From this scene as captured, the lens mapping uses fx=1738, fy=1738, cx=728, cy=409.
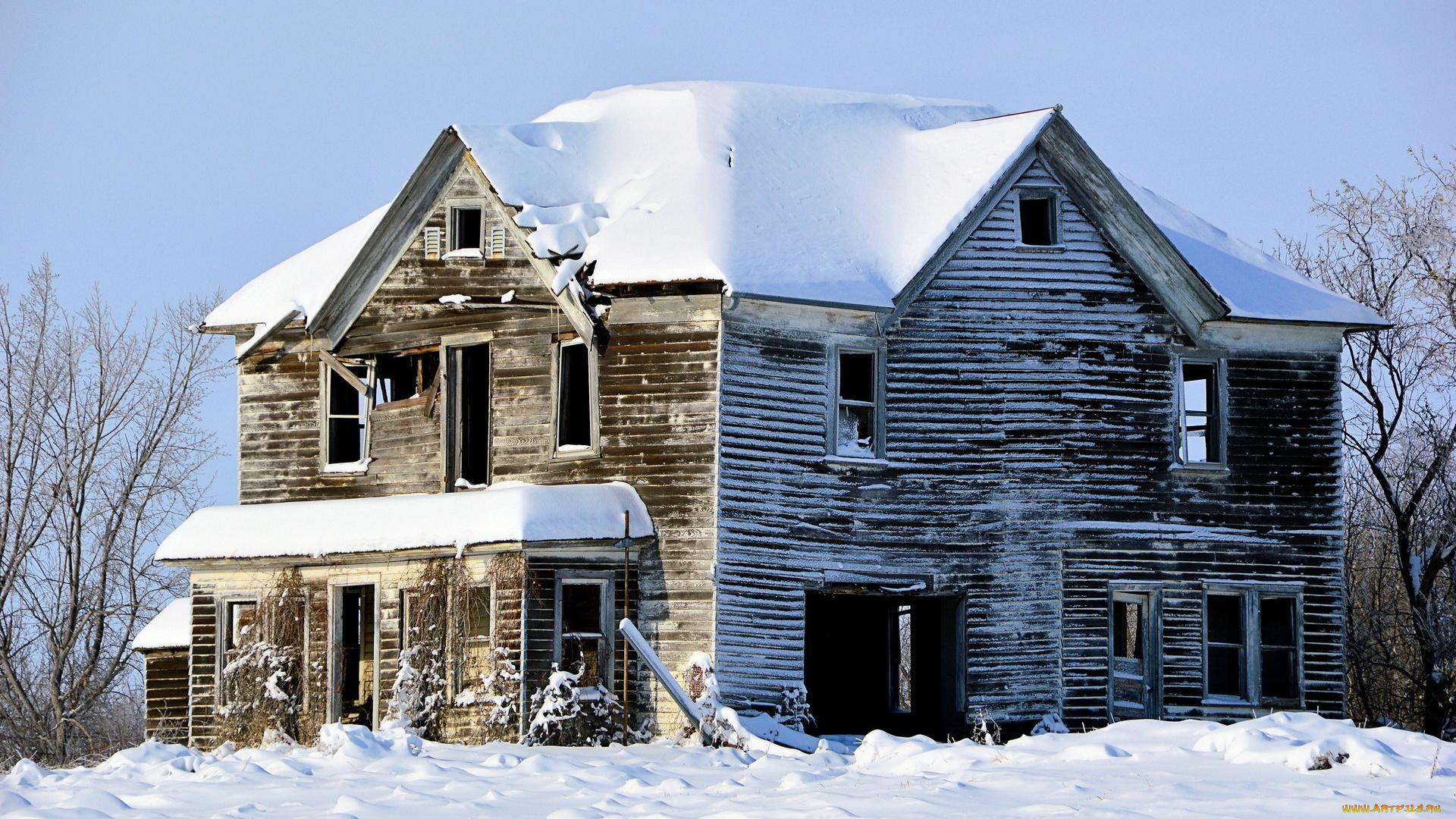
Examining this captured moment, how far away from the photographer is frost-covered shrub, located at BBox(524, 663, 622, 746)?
20.8 meters

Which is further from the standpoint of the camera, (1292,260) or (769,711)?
(1292,260)

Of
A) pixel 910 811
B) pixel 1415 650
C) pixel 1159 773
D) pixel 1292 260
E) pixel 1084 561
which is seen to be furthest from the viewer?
pixel 1292 260

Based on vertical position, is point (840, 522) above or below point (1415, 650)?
above

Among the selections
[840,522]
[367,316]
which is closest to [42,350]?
[367,316]

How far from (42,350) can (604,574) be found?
2246 centimetres

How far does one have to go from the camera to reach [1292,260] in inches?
1441

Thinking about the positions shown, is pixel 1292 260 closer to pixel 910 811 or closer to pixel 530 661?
pixel 530 661

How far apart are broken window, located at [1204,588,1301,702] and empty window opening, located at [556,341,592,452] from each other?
346 inches

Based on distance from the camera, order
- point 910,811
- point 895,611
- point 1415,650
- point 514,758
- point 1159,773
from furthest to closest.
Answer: point 1415,650 < point 895,611 < point 514,758 < point 1159,773 < point 910,811

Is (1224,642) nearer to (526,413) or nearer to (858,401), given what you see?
(858,401)

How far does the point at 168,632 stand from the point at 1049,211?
557 inches

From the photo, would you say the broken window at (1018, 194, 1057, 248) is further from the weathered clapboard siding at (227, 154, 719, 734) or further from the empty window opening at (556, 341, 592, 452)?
the empty window opening at (556, 341, 592, 452)

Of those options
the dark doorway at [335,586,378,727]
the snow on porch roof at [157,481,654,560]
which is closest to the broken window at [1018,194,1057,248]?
→ the snow on porch roof at [157,481,654,560]

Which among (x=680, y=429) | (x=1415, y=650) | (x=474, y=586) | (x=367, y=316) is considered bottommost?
(x=1415, y=650)
